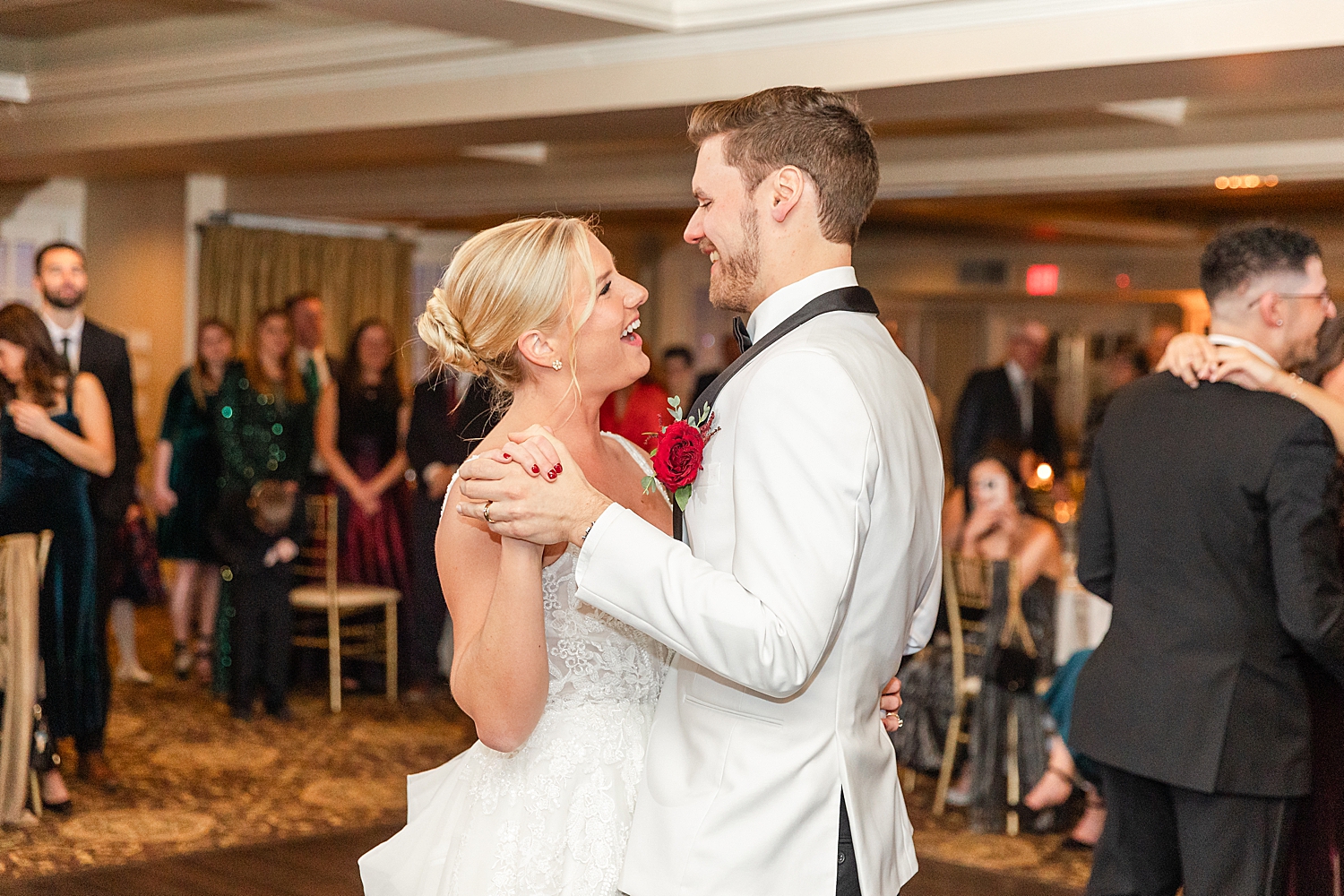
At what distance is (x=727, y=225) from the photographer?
166cm

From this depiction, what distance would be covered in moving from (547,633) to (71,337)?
139 inches

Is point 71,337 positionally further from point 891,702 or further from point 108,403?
point 891,702

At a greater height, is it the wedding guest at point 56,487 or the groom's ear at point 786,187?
the groom's ear at point 786,187

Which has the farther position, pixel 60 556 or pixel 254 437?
pixel 254 437

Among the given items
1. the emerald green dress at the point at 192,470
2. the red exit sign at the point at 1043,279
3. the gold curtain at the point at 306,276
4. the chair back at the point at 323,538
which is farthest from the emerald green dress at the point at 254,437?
the red exit sign at the point at 1043,279

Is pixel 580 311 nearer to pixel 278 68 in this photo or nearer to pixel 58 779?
pixel 58 779

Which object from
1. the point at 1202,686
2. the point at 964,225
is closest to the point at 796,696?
the point at 1202,686

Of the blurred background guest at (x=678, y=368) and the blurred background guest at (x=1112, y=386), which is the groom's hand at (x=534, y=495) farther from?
the blurred background guest at (x=678, y=368)

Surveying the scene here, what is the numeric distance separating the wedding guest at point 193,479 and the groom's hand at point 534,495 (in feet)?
18.0

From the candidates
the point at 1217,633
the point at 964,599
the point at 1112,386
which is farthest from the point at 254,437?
the point at 1112,386

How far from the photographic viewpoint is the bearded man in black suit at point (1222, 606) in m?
2.54

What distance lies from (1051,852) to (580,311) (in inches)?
134

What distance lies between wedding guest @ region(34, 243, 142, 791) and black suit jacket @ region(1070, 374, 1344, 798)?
3.56 m

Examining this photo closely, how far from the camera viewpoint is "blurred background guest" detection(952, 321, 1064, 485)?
763 cm
